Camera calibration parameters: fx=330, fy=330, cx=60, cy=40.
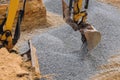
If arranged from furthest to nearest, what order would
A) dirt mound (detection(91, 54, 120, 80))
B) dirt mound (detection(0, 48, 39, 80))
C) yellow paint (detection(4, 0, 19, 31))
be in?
1. dirt mound (detection(91, 54, 120, 80))
2. yellow paint (detection(4, 0, 19, 31))
3. dirt mound (detection(0, 48, 39, 80))

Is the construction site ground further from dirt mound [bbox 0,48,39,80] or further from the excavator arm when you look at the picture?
the excavator arm

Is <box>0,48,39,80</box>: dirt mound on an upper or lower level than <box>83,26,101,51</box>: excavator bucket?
upper

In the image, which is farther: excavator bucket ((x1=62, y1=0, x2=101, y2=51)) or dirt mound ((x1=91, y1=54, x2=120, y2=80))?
excavator bucket ((x1=62, y1=0, x2=101, y2=51))

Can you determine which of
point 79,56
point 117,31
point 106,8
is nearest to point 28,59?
point 79,56

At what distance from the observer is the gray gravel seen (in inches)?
289

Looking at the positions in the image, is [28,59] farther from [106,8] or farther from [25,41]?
[106,8]

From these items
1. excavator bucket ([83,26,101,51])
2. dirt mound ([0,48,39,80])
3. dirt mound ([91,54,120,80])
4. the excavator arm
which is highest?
the excavator arm

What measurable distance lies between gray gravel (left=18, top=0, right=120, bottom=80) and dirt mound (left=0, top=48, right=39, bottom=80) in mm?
791

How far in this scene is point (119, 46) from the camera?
8.92 m

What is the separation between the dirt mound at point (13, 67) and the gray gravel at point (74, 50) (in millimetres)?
791

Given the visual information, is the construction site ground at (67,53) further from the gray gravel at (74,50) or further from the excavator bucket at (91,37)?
the excavator bucket at (91,37)

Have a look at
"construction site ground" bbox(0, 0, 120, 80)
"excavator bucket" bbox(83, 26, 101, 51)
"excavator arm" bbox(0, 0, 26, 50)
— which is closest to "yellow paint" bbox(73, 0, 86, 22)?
"excavator bucket" bbox(83, 26, 101, 51)

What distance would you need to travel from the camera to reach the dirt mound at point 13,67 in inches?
231

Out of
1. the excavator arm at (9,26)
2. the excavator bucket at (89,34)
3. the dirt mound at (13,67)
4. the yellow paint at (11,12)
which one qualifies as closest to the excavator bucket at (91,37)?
the excavator bucket at (89,34)
